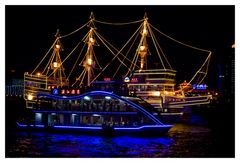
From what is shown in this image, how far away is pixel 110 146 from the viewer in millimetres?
25109

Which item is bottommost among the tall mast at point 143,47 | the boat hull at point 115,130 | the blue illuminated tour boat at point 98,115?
the boat hull at point 115,130

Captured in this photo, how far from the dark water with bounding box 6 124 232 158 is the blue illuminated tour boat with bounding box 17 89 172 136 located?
2.66ft

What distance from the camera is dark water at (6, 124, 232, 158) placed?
2262 cm

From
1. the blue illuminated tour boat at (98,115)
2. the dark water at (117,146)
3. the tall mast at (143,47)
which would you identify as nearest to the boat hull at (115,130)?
the blue illuminated tour boat at (98,115)

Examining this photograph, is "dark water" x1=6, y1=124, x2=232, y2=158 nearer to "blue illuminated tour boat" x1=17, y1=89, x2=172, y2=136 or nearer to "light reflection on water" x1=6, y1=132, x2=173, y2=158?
"light reflection on water" x1=6, y1=132, x2=173, y2=158

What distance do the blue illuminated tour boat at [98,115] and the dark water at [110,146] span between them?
2.66ft

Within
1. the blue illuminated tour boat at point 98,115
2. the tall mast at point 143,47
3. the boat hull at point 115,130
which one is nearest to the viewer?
the boat hull at point 115,130

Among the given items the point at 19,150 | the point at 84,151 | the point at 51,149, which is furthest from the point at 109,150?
the point at 19,150

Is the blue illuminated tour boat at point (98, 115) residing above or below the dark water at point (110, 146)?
above

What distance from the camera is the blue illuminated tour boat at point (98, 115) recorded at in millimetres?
29625

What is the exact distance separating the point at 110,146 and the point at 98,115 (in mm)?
6485

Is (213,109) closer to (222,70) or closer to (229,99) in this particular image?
(229,99)

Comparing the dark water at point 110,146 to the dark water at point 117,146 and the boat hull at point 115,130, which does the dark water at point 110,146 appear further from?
the boat hull at point 115,130

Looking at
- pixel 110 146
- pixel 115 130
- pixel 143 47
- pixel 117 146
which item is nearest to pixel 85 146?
pixel 110 146
